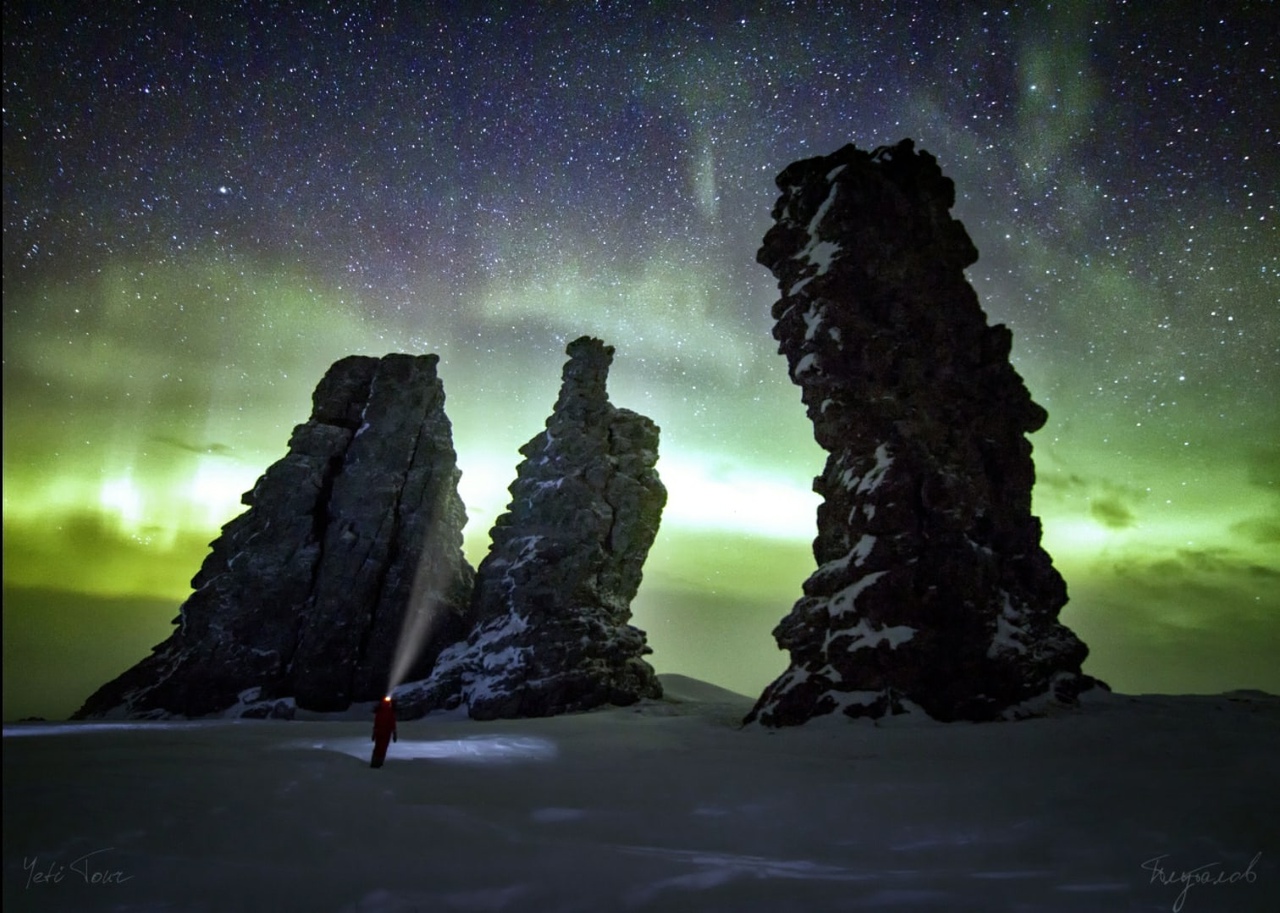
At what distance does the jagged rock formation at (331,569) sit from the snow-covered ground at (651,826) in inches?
795

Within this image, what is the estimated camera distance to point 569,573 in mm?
37094

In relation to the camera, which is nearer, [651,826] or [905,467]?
[651,826]

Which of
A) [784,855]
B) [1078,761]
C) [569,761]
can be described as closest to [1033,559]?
[1078,761]

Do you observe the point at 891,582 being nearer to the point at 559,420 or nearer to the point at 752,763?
the point at 752,763

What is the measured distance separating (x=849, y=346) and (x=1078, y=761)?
17.6 meters

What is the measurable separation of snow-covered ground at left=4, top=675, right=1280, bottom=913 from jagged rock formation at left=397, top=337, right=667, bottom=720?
704 inches

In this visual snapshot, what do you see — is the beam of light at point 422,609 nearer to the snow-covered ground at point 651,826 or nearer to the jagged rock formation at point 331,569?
the jagged rock formation at point 331,569

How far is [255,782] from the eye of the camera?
995 cm
